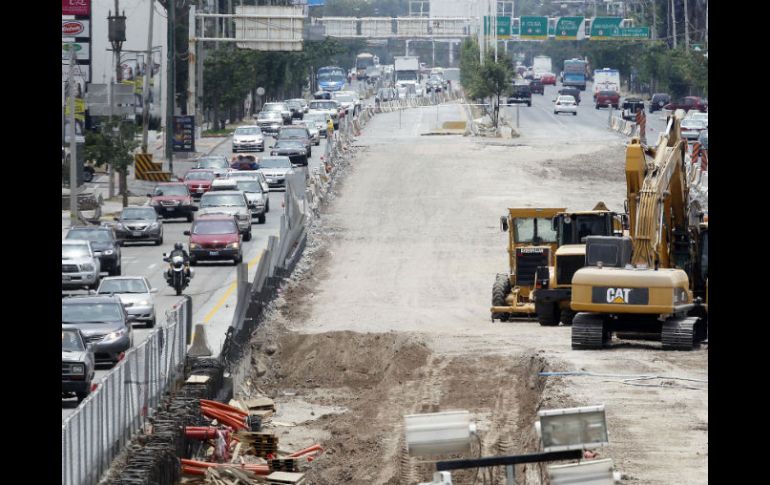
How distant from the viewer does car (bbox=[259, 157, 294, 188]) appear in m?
67.9

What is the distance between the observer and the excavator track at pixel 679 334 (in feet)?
95.5

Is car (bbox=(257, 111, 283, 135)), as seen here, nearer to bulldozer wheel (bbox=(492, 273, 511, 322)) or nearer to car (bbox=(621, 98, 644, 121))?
car (bbox=(621, 98, 644, 121))

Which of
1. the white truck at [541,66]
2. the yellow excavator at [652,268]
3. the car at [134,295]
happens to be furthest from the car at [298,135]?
the white truck at [541,66]

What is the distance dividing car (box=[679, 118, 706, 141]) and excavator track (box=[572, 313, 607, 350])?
5607cm

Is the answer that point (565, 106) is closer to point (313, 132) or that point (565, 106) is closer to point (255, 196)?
point (313, 132)

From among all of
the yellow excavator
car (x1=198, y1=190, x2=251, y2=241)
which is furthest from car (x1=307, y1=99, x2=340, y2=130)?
the yellow excavator

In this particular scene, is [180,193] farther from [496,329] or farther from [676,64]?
[676,64]

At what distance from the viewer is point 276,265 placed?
1545 inches

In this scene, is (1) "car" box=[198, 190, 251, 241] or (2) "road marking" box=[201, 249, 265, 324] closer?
(2) "road marking" box=[201, 249, 265, 324]

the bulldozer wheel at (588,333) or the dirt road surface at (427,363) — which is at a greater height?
the bulldozer wheel at (588,333)

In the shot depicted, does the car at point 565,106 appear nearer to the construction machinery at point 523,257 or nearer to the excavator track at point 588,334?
the construction machinery at point 523,257

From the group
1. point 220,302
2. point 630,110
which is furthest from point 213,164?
point 630,110

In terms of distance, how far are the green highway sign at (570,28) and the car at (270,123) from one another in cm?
4009
